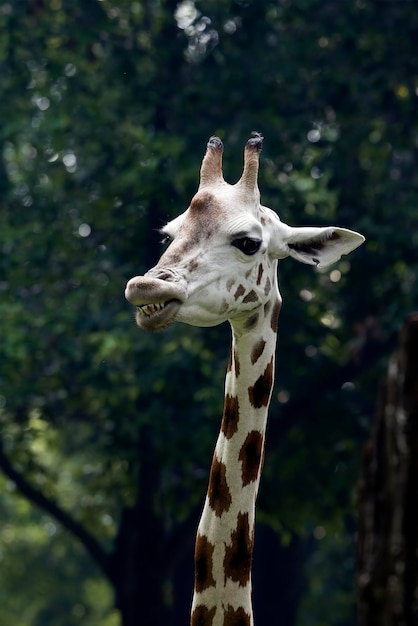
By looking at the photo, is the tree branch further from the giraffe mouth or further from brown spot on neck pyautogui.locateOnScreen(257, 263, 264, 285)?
the giraffe mouth

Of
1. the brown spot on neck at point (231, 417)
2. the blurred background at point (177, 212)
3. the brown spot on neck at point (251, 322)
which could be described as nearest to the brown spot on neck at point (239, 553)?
the brown spot on neck at point (231, 417)

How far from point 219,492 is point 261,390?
1.58ft

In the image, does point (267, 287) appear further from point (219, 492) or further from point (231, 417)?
point (219, 492)

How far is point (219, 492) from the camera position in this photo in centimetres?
552

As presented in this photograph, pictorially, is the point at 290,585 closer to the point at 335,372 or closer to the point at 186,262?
the point at 335,372

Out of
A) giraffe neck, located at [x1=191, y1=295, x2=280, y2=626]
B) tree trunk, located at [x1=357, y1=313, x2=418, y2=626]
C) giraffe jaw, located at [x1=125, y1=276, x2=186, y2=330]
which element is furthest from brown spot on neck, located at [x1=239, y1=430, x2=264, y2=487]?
tree trunk, located at [x1=357, y1=313, x2=418, y2=626]

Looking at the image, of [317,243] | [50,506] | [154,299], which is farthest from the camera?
[50,506]

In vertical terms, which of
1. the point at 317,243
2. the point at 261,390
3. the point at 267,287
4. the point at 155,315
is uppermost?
the point at 317,243

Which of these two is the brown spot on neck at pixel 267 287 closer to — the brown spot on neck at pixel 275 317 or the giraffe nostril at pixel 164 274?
the brown spot on neck at pixel 275 317

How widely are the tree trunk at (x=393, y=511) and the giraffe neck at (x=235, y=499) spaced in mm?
1266

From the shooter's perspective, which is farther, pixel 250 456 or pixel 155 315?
pixel 250 456

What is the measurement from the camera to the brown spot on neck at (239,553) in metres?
5.46

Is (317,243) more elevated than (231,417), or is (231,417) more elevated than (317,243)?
(317,243)

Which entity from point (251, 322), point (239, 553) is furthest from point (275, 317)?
point (239, 553)
